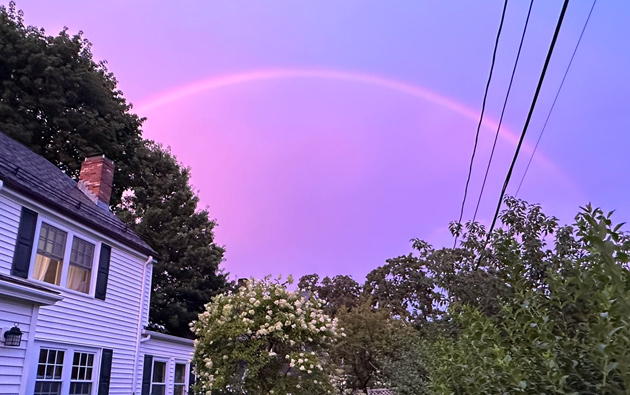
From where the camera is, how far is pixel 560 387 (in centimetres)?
180

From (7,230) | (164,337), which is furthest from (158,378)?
(7,230)

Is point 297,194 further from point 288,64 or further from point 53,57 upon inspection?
point 53,57

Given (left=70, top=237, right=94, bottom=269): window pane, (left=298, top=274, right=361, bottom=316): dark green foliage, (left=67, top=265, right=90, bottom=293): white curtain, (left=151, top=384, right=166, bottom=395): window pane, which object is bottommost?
(left=151, top=384, right=166, bottom=395): window pane

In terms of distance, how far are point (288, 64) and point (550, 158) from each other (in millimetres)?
8409

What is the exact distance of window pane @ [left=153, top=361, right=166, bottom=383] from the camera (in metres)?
13.1

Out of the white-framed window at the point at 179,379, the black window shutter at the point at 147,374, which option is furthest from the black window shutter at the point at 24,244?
the white-framed window at the point at 179,379

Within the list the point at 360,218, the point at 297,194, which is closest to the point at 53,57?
the point at 297,194

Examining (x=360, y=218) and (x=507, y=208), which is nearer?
(x=507, y=208)

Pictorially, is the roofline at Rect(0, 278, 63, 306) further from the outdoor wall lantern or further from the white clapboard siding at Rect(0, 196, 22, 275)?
the white clapboard siding at Rect(0, 196, 22, 275)

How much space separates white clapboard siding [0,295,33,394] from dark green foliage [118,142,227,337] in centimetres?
1495

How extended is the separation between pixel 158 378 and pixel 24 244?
6093 mm

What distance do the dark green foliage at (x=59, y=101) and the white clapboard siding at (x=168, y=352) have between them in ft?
41.2

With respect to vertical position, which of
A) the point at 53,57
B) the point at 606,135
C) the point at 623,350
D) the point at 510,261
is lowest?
the point at 623,350

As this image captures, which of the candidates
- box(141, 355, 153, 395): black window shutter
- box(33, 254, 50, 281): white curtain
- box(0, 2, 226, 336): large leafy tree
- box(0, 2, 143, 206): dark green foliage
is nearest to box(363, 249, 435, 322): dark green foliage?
box(0, 2, 226, 336): large leafy tree
